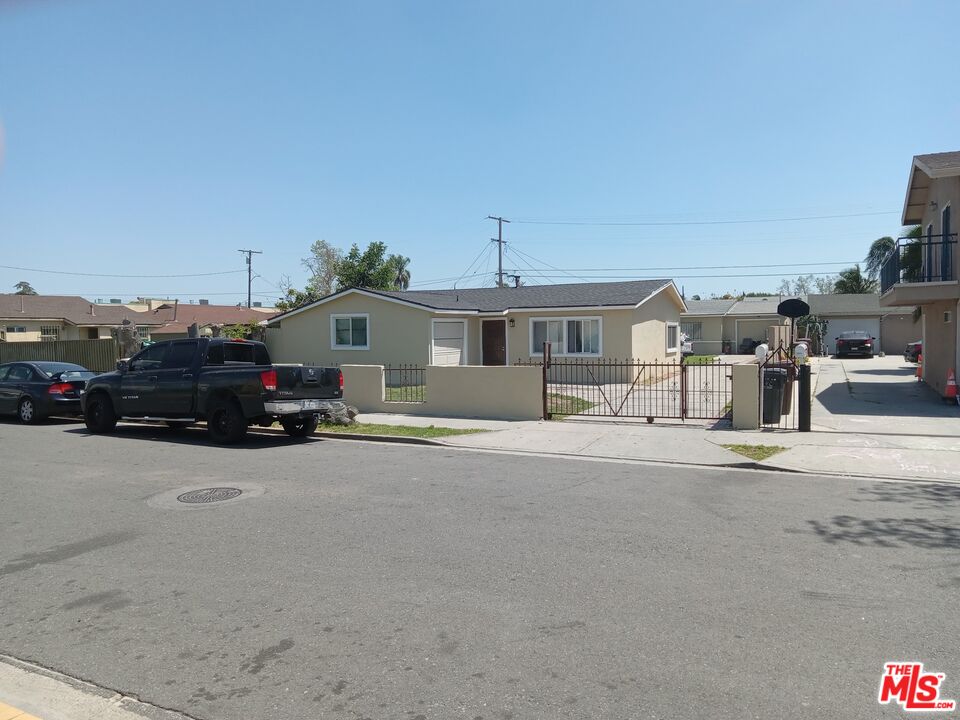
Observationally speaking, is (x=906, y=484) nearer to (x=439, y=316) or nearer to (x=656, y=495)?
(x=656, y=495)

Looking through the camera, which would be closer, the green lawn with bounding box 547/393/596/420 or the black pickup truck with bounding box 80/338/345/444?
the black pickup truck with bounding box 80/338/345/444

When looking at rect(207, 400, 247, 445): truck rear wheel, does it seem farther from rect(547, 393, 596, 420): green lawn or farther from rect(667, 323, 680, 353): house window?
rect(667, 323, 680, 353): house window

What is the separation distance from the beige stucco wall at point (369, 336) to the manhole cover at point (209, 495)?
15.1m

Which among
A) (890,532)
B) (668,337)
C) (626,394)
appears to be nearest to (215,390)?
(626,394)

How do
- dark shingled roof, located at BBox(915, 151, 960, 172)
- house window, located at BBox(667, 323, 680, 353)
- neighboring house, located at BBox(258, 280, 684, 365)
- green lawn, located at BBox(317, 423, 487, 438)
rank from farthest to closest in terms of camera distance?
house window, located at BBox(667, 323, 680, 353), neighboring house, located at BBox(258, 280, 684, 365), dark shingled roof, located at BBox(915, 151, 960, 172), green lawn, located at BBox(317, 423, 487, 438)

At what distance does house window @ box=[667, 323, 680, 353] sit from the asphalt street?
21.1 meters

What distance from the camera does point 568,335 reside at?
2525 centimetres

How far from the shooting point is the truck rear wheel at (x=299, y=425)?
13.6 metres

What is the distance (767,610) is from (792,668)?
839 mm

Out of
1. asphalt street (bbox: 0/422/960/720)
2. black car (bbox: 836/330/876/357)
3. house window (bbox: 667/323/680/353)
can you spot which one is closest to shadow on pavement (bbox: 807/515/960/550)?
asphalt street (bbox: 0/422/960/720)

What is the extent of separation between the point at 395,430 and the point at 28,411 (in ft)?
29.2

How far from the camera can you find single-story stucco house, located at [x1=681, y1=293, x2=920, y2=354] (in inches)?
1720

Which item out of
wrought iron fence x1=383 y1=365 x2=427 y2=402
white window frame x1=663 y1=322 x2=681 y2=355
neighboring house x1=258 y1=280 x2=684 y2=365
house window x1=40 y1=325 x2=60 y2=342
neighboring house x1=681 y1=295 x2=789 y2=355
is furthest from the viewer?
house window x1=40 y1=325 x2=60 y2=342

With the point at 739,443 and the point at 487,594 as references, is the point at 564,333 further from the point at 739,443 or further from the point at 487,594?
the point at 487,594
